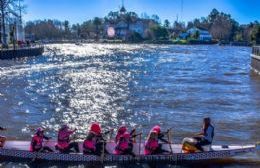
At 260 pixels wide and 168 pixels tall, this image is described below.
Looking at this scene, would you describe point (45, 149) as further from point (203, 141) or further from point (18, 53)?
point (18, 53)

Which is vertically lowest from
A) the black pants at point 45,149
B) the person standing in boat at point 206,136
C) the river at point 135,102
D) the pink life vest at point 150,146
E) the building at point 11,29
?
the river at point 135,102

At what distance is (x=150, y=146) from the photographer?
21.0 m

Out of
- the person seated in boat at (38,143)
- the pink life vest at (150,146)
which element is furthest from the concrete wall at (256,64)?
the person seated in boat at (38,143)

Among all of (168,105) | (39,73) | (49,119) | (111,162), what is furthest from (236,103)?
(39,73)

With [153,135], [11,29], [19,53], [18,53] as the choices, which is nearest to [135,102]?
[153,135]

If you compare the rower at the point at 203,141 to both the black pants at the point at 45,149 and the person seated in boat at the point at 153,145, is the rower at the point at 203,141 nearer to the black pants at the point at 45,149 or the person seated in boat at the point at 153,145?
the person seated in boat at the point at 153,145

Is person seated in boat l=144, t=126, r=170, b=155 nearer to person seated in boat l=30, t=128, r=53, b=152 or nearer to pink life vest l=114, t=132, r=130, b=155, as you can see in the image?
pink life vest l=114, t=132, r=130, b=155

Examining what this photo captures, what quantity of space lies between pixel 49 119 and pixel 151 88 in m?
17.2


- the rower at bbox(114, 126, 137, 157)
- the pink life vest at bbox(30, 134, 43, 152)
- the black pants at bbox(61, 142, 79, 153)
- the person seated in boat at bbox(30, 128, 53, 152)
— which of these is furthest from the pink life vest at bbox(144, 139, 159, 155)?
the pink life vest at bbox(30, 134, 43, 152)

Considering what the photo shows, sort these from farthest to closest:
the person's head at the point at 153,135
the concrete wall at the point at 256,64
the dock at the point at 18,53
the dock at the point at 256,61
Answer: the dock at the point at 18,53 → the dock at the point at 256,61 → the concrete wall at the point at 256,64 → the person's head at the point at 153,135

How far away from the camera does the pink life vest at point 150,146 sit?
21.0 m

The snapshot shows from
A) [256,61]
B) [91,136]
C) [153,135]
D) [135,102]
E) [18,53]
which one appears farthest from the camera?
[18,53]

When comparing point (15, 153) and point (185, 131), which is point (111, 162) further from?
point (185, 131)

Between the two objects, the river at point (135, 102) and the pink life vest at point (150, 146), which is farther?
the river at point (135, 102)
